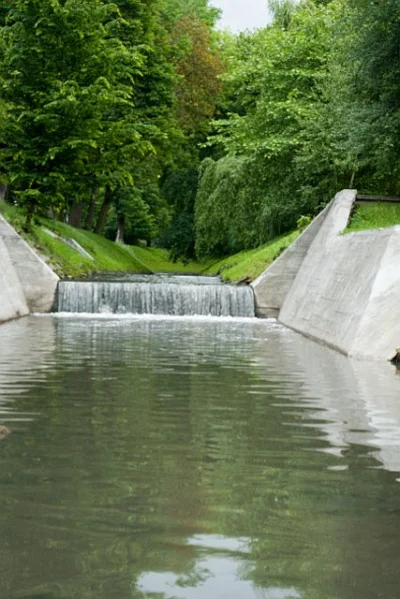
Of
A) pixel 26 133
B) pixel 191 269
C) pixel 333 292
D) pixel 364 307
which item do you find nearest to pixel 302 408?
pixel 364 307

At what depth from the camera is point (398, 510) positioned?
6.76 m

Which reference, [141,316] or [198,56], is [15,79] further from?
[198,56]

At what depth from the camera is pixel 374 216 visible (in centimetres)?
2881

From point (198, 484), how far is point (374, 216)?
22298 mm

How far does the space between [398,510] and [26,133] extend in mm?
33778

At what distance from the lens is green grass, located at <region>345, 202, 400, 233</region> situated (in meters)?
27.7

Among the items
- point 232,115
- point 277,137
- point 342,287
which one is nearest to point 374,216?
point 342,287

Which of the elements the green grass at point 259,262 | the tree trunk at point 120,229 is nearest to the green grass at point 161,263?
the tree trunk at point 120,229

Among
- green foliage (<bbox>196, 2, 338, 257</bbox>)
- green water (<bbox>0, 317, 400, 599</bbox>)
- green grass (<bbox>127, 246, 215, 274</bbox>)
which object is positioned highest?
green foliage (<bbox>196, 2, 338, 257</bbox>)

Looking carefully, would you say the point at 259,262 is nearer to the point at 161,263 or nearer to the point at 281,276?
the point at 281,276

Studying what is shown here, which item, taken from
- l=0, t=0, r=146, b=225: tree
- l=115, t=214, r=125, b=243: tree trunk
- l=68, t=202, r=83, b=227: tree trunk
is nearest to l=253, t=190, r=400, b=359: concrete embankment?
l=0, t=0, r=146, b=225: tree

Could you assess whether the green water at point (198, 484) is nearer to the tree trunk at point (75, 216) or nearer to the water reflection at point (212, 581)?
the water reflection at point (212, 581)

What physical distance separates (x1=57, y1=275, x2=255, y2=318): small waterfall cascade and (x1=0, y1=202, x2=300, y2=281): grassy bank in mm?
3427

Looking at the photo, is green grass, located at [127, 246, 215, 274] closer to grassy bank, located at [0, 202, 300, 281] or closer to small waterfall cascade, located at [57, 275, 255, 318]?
grassy bank, located at [0, 202, 300, 281]
